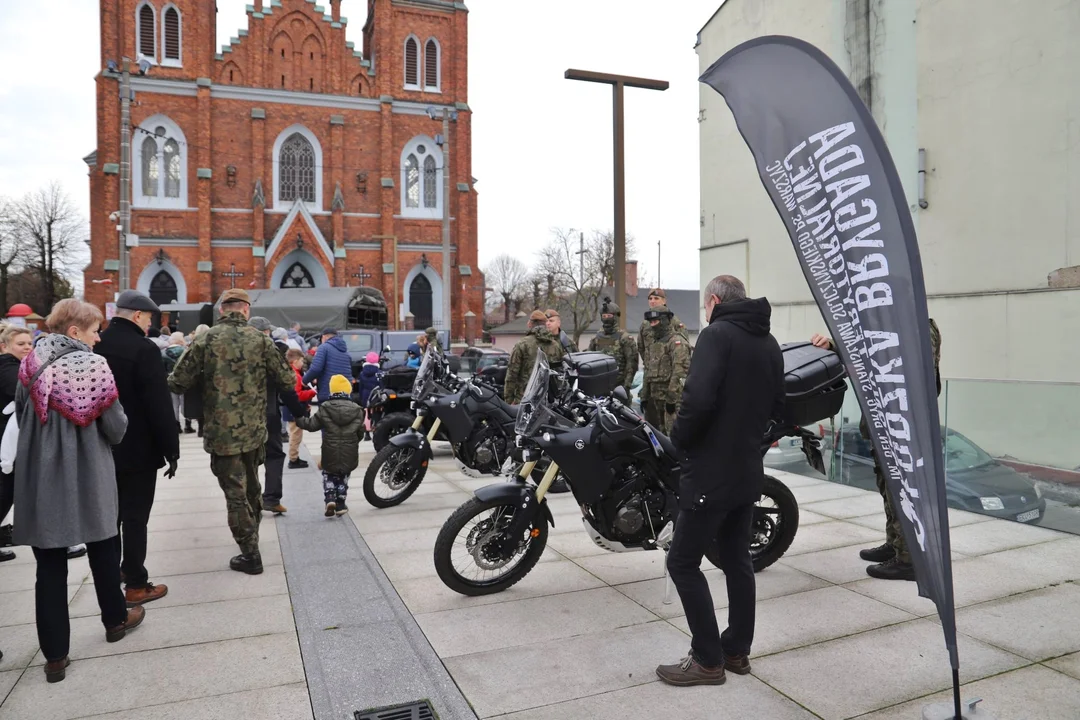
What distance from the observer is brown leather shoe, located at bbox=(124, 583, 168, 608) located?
4543 millimetres

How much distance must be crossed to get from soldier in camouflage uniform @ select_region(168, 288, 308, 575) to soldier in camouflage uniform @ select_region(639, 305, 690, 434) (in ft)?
13.2

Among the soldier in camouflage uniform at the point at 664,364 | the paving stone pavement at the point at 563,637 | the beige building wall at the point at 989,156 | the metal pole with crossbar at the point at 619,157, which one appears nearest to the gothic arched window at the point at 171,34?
the metal pole with crossbar at the point at 619,157

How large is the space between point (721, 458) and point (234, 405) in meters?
3.39

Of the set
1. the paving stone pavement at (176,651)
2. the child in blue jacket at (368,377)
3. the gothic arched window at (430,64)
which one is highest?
the gothic arched window at (430,64)

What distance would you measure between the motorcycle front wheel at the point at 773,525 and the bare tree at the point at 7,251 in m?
53.9

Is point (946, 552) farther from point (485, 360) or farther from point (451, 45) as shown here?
point (451, 45)

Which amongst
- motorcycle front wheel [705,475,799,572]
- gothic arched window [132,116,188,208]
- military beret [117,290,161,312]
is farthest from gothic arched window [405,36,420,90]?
motorcycle front wheel [705,475,799,572]

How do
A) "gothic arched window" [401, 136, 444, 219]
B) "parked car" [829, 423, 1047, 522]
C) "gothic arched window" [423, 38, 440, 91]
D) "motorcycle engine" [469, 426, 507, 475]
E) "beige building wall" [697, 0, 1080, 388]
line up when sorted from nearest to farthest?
"parked car" [829, 423, 1047, 522]
"motorcycle engine" [469, 426, 507, 475]
"beige building wall" [697, 0, 1080, 388]
"gothic arched window" [401, 136, 444, 219]
"gothic arched window" [423, 38, 440, 91]

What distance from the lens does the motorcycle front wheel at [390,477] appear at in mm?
6961

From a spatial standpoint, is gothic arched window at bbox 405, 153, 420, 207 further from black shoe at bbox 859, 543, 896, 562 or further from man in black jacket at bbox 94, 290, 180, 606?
black shoe at bbox 859, 543, 896, 562

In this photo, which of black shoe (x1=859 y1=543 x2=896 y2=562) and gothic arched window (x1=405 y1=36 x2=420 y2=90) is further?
gothic arched window (x1=405 y1=36 x2=420 y2=90)

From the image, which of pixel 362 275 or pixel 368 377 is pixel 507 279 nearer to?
pixel 362 275

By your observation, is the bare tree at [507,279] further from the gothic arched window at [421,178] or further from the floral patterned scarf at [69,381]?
the floral patterned scarf at [69,381]

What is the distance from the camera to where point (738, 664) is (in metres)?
3.50
